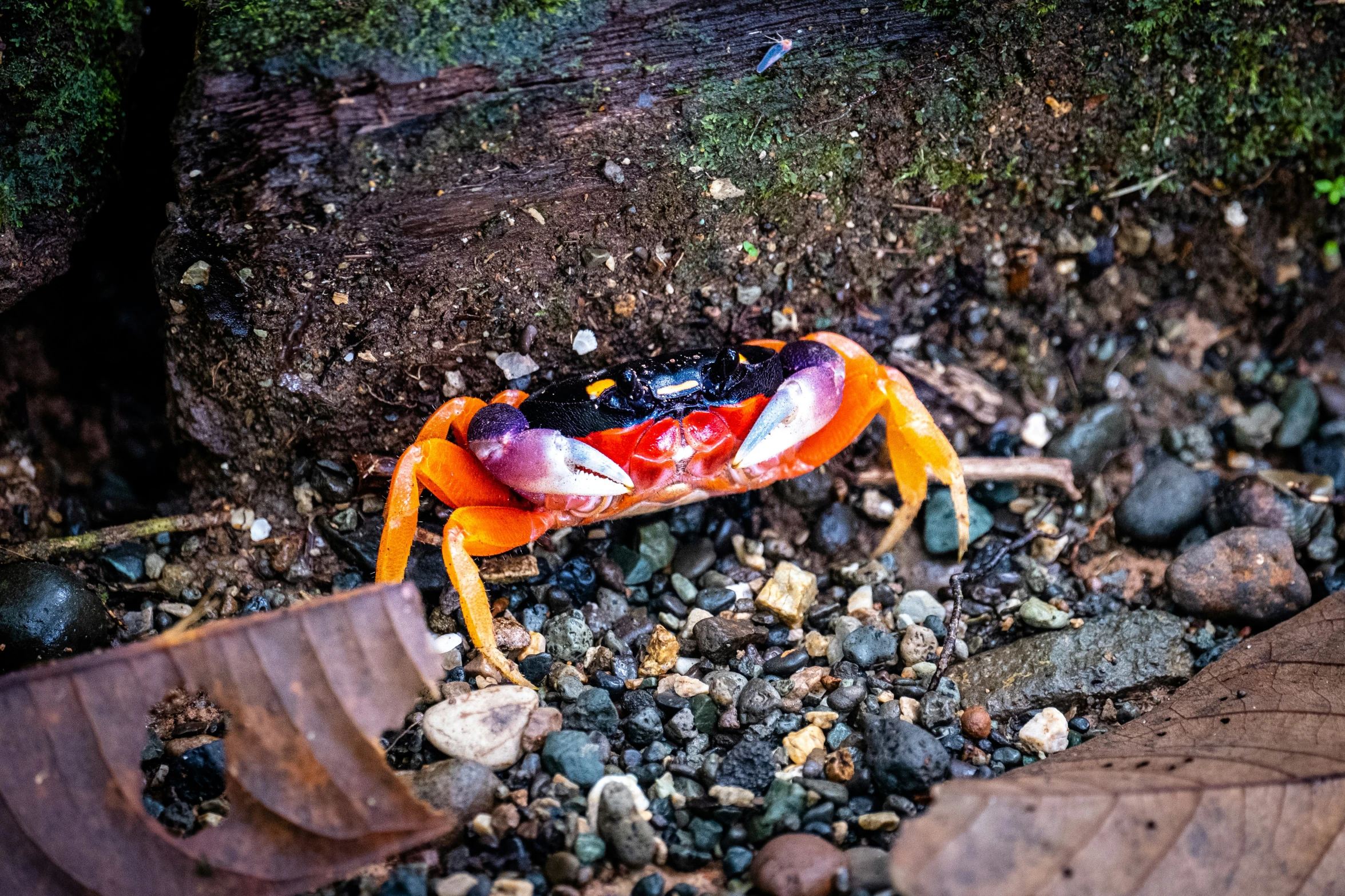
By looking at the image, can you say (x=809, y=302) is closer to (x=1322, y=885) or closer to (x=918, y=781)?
(x=918, y=781)

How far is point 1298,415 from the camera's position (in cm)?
409

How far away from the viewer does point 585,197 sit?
332 centimetres

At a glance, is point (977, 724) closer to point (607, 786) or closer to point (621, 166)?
point (607, 786)

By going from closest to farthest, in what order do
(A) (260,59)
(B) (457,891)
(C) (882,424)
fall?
(B) (457,891)
(A) (260,59)
(C) (882,424)

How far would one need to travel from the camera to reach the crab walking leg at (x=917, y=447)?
338cm

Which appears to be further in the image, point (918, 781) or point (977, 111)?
point (977, 111)

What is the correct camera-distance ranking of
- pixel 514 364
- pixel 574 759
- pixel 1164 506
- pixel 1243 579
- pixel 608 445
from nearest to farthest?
pixel 574 759
pixel 608 445
pixel 1243 579
pixel 514 364
pixel 1164 506

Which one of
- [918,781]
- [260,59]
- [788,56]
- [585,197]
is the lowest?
[918,781]

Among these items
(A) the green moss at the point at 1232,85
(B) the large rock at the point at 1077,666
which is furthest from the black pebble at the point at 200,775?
(A) the green moss at the point at 1232,85

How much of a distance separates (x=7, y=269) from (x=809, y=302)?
2782mm

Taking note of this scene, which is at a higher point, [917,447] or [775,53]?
[775,53]

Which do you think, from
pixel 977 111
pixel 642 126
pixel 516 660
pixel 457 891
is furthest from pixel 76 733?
pixel 977 111

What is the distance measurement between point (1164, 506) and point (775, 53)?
220 centimetres

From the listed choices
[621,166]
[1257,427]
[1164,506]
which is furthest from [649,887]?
[1257,427]
